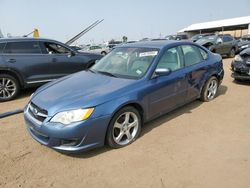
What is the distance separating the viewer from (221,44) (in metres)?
14.5

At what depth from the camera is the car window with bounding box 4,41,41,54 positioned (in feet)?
21.7

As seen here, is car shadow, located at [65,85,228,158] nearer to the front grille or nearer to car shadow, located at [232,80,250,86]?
the front grille

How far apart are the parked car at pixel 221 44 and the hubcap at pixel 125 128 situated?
11583mm

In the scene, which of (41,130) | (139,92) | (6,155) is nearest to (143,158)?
(139,92)

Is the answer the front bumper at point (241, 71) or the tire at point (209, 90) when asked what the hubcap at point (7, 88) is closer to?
the tire at point (209, 90)

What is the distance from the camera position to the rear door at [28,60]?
258 inches

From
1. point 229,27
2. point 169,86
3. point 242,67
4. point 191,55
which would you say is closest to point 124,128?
point 169,86

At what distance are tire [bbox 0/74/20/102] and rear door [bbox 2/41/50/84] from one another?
28 cm

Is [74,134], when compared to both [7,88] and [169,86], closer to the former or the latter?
[169,86]

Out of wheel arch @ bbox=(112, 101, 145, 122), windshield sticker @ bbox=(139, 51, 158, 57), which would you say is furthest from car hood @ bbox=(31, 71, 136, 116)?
windshield sticker @ bbox=(139, 51, 158, 57)

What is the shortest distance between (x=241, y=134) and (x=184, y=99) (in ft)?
4.07

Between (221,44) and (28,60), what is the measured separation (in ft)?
38.0

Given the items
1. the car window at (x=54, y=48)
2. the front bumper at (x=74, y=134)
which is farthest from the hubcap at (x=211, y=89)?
the car window at (x=54, y=48)

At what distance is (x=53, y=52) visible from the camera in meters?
7.33
